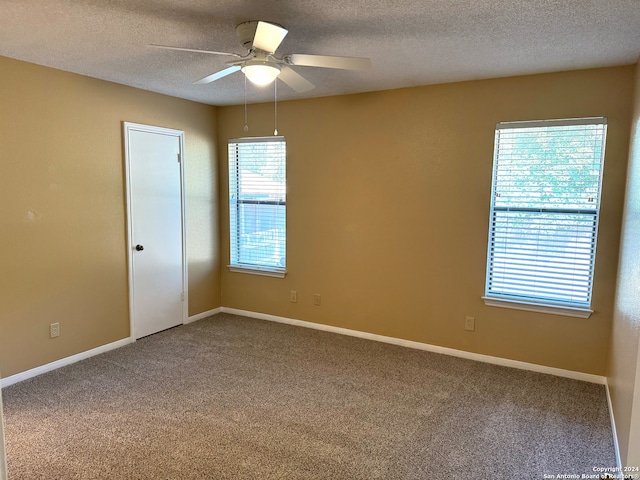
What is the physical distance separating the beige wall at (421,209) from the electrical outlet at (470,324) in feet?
0.12

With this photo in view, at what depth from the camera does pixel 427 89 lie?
3.88 metres

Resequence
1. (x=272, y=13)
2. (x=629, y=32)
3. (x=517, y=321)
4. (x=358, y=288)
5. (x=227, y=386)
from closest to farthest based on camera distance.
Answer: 1. (x=272, y=13)
2. (x=629, y=32)
3. (x=227, y=386)
4. (x=517, y=321)
5. (x=358, y=288)

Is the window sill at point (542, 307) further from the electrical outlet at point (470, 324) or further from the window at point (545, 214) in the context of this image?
the electrical outlet at point (470, 324)

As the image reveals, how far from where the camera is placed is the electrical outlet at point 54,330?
11.7 ft

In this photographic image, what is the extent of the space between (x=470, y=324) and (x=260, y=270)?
7.76 ft

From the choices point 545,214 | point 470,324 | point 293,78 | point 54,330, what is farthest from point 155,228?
point 545,214

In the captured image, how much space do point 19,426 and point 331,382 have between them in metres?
2.11

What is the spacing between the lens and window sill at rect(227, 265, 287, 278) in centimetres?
486

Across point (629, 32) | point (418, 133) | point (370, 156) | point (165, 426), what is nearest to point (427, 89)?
point (418, 133)

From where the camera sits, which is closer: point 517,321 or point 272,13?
point 272,13

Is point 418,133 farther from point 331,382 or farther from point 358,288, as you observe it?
point 331,382

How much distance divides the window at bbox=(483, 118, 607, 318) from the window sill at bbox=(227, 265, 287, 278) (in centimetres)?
219

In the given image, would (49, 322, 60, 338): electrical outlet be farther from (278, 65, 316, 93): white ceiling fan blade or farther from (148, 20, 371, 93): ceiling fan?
(278, 65, 316, 93): white ceiling fan blade

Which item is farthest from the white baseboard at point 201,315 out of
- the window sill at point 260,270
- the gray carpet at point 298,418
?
the gray carpet at point 298,418
